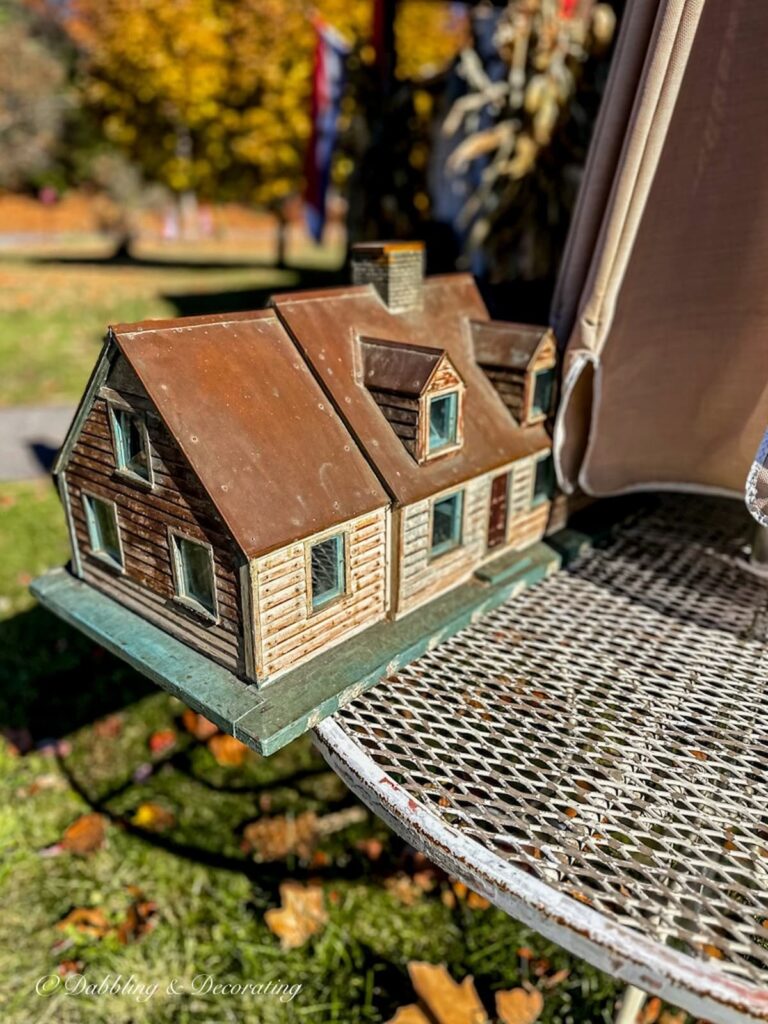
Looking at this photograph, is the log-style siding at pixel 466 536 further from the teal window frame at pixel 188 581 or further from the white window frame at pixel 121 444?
the white window frame at pixel 121 444

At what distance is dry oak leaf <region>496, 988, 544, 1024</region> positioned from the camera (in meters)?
4.09

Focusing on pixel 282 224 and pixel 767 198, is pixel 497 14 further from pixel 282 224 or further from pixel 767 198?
pixel 282 224

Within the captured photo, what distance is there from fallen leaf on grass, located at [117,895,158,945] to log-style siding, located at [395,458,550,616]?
2.61m

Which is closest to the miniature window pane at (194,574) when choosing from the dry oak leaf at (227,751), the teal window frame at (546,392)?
the teal window frame at (546,392)

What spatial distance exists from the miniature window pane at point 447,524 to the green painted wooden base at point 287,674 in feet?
0.92

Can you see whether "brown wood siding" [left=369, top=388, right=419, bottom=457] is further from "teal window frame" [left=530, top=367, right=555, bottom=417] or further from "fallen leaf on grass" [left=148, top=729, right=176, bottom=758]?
"fallen leaf on grass" [left=148, top=729, right=176, bottom=758]

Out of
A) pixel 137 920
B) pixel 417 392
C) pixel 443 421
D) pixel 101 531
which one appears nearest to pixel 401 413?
pixel 417 392

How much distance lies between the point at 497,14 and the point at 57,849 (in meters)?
9.34

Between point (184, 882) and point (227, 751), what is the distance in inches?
41.5

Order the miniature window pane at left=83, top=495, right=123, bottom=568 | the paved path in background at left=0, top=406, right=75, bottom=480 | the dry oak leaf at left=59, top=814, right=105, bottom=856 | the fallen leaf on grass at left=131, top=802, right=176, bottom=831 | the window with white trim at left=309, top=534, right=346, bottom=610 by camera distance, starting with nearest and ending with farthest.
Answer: the window with white trim at left=309, top=534, right=346, bottom=610 → the miniature window pane at left=83, top=495, right=123, bottom=568 → the dry oak leaf at left=59, top=814, right=105, bottom=856 → the fallen leaf on grass at left=131, top=802, right=176, bottom=831 → the paved path in background at left=0, top=406, right=75, bottom=480

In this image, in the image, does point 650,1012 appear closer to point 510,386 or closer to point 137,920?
point 137,920

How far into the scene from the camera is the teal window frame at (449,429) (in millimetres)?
3826

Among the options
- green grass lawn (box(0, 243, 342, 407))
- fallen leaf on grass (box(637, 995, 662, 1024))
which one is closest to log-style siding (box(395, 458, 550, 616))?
fallen leaf on grass (box(637, 995, 662, 1024))

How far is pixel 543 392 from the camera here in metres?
4.54
